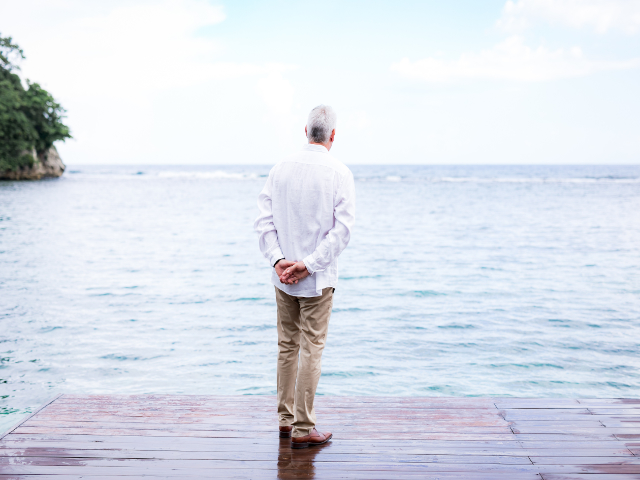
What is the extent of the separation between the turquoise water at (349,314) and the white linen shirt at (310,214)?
3.19 m

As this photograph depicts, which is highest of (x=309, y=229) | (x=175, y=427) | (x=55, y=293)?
(x=309, y=229)

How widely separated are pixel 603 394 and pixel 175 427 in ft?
15.2

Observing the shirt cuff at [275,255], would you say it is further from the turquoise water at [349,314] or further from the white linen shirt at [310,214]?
the turquoise water at [349,314]

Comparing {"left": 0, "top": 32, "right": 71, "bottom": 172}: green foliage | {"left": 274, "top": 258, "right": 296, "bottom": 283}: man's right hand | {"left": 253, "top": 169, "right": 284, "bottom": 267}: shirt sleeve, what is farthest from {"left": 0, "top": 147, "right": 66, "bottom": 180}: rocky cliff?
{"left": 274, "top": 258, "right": 296, "bottom": 283}: man's right hand

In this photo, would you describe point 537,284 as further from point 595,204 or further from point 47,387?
point 595,204

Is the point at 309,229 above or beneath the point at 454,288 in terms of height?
above

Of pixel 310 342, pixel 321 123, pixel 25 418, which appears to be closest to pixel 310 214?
pixel 321 123

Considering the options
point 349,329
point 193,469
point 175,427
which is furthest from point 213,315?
point 193,469

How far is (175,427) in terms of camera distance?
118 inches

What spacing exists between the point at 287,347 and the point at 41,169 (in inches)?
1999

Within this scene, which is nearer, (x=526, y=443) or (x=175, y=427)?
(x=526, y=443)

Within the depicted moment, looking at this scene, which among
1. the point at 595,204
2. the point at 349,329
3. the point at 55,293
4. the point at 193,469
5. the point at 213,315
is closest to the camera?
the point at 193,469

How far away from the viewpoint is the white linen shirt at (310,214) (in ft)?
8.29

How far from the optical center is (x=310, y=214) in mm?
2564
